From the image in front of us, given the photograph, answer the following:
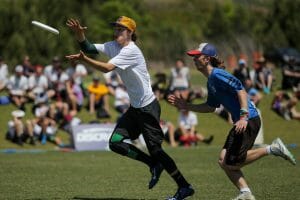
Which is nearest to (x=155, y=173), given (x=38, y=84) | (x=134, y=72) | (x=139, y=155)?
(x=139, y=155)

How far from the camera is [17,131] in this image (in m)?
20.9

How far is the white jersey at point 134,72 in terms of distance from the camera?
9320mm

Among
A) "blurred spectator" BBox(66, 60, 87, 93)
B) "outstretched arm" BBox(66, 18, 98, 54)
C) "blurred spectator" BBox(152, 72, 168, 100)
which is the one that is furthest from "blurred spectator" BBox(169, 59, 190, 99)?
"outstretched arm" BBox(66, 18, 98, 54)

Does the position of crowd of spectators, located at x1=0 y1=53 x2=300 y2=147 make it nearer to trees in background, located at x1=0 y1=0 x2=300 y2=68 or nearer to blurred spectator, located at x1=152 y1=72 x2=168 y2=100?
blurred spectator, located at x1=152 y1=72 x2=168 y2=100

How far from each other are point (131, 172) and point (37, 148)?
7954mm

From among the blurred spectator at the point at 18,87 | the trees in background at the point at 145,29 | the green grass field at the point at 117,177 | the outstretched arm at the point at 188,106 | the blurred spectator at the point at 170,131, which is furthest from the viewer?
the trees in background at the point at 145,29

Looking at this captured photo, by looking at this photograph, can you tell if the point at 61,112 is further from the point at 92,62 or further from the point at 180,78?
the point at 92,62

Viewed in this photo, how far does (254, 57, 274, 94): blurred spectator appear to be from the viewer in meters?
25.7

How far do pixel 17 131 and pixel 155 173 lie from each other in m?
11.8

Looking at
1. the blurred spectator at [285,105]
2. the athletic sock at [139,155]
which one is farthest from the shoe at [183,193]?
the blurred spectator at [285,105]

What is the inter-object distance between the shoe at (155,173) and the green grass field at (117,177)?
0.21 m

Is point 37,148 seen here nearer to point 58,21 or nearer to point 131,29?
point 131,29

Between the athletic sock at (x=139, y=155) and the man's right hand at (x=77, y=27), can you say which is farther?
the athletic sock at (x=139, y=155)

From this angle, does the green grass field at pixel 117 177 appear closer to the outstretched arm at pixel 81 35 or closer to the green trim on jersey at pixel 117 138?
the green trim on jersey at pixel 117 138
